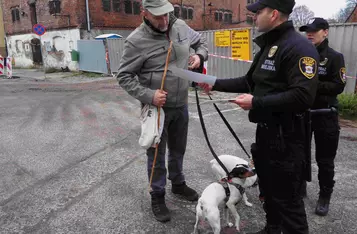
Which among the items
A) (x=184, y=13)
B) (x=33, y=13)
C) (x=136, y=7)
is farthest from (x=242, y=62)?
(x=33, y=13)

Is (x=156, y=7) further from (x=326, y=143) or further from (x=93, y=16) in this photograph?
(x=93, y=16)

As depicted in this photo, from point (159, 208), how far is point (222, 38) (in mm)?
8801

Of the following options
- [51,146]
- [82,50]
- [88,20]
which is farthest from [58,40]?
[51,146]

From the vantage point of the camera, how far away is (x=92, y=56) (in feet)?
61.2

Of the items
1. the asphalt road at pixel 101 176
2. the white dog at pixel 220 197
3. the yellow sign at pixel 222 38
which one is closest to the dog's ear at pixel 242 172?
the white dog at pixel 220 197

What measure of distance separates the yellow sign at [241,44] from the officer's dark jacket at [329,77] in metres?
7.20

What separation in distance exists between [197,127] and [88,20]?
18462 mm

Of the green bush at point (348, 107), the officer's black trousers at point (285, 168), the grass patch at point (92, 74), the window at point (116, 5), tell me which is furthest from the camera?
the window at point (116, 5)

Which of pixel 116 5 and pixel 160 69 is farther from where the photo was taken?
pixel 116 5

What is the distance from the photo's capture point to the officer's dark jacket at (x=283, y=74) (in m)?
2.01

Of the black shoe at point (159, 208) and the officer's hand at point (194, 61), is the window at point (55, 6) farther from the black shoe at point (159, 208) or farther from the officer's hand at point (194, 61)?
the black shoe at point (159, 208)

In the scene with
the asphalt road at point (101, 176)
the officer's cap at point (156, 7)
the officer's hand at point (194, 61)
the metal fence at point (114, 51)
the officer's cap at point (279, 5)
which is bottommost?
the asphalt road at point (101, 176)

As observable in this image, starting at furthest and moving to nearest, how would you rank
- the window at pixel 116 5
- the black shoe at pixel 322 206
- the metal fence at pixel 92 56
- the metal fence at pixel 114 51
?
the window at pixel 116 5 → the metal fence at pixel 92 56 → the metal fence at pixel 114 51 → the black shoe at pixel 322 206

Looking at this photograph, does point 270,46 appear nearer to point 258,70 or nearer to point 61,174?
point 258,70
